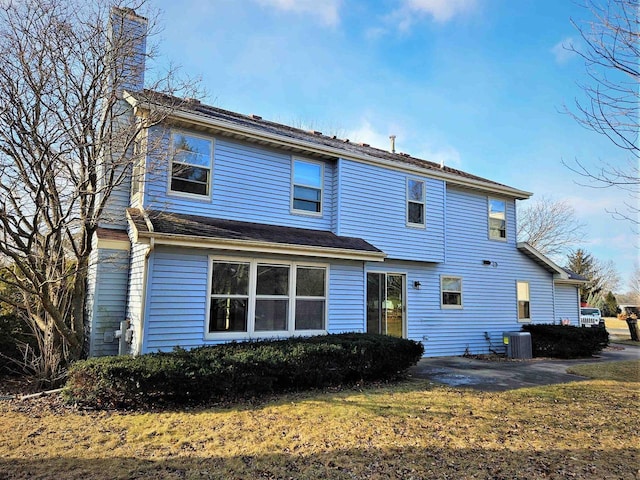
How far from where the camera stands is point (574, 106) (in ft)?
18.0

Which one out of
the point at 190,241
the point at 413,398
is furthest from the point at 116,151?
the point at 413,398

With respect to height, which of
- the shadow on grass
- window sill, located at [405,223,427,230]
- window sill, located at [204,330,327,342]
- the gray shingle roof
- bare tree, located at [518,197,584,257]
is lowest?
the shadow on grass

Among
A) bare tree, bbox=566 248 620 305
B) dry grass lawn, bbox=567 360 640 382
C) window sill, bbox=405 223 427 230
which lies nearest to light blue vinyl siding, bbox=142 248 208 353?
window sill, bbox=405 223 427 230

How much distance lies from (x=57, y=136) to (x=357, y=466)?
729 centimetres

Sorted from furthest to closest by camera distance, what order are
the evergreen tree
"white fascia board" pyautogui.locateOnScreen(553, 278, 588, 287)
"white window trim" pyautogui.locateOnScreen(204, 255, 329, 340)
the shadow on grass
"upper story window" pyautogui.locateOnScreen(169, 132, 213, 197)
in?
the evergreen tree, "white fascia board" pyautogui.locateOnScreen(553, 278, 588, 287), "upper story window" pyautogui.locateOnScreen(169, 132, 213, 197), "white window trim" pyautogui.locateOnScreen(204, 255, 329, 340), the shadow on grass

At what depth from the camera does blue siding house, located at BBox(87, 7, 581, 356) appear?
27.8 ft

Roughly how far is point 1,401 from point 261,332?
468 cm

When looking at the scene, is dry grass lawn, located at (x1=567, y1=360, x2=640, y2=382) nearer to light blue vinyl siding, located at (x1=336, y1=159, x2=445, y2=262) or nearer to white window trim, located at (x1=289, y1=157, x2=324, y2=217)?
light blue vinyl siding, located at (x1=336, y1=159, x2=445, y2=262)

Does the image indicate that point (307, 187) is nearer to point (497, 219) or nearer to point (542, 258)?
point (497, 219)

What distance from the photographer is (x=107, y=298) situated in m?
9.39

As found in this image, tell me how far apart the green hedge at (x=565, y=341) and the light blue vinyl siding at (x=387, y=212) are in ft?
14.1

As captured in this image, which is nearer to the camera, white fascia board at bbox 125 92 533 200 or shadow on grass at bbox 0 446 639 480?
shadow on grass at bbox 0 446 639 480

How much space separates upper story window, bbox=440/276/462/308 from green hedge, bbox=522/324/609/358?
9.05ft

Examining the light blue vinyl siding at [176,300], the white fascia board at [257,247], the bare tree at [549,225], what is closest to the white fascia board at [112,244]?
the light blue vinyl siding at [176,300]
